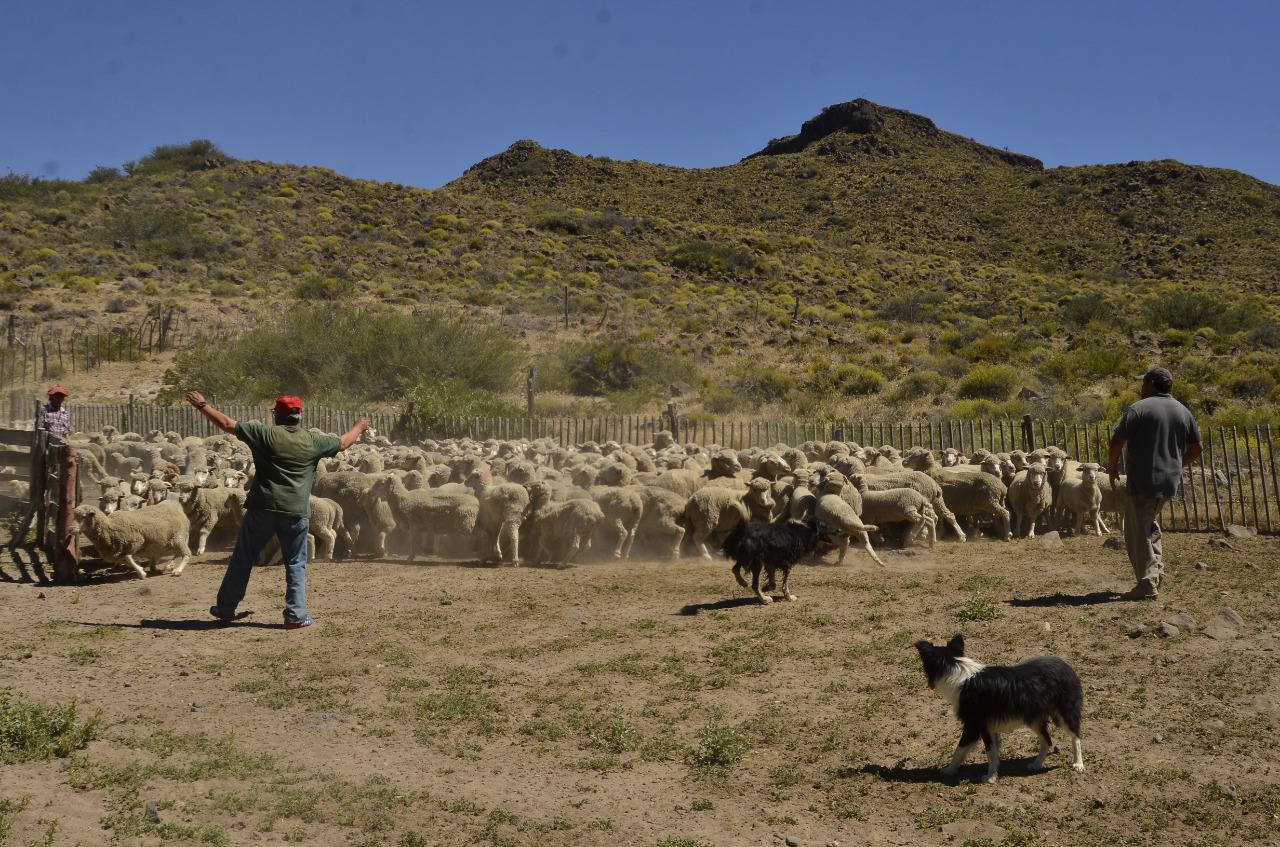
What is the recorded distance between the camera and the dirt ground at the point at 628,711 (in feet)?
17.1

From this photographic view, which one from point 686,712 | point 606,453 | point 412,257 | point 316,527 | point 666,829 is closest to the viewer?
point 666,829

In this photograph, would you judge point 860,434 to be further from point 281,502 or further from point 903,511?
point 281,502

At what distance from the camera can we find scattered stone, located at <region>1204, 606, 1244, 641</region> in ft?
26.4

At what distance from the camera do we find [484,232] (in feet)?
180

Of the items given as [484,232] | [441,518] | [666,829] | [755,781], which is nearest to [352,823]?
[666,829]

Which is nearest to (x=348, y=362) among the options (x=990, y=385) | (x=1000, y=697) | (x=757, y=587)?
(x=990, y=385)

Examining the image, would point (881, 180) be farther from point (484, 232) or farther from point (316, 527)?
→ point (316, 527)

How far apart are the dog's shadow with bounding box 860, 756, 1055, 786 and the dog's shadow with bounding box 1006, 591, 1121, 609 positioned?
3.64m

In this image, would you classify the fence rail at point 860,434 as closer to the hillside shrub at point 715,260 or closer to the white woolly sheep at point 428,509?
the white woolly sheep at point 428,509

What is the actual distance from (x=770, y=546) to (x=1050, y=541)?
4778mm

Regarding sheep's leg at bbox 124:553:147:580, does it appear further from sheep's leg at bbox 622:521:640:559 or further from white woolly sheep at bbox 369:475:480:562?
sheep's leg at bbox 622:521:640:559

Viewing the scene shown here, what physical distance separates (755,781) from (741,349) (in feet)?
109

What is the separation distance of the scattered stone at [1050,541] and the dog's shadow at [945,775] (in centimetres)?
689

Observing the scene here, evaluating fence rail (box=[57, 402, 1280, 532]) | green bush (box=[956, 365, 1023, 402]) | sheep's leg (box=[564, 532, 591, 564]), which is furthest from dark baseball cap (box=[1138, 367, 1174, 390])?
green bush (box=[956, 365, 1023, 402])
